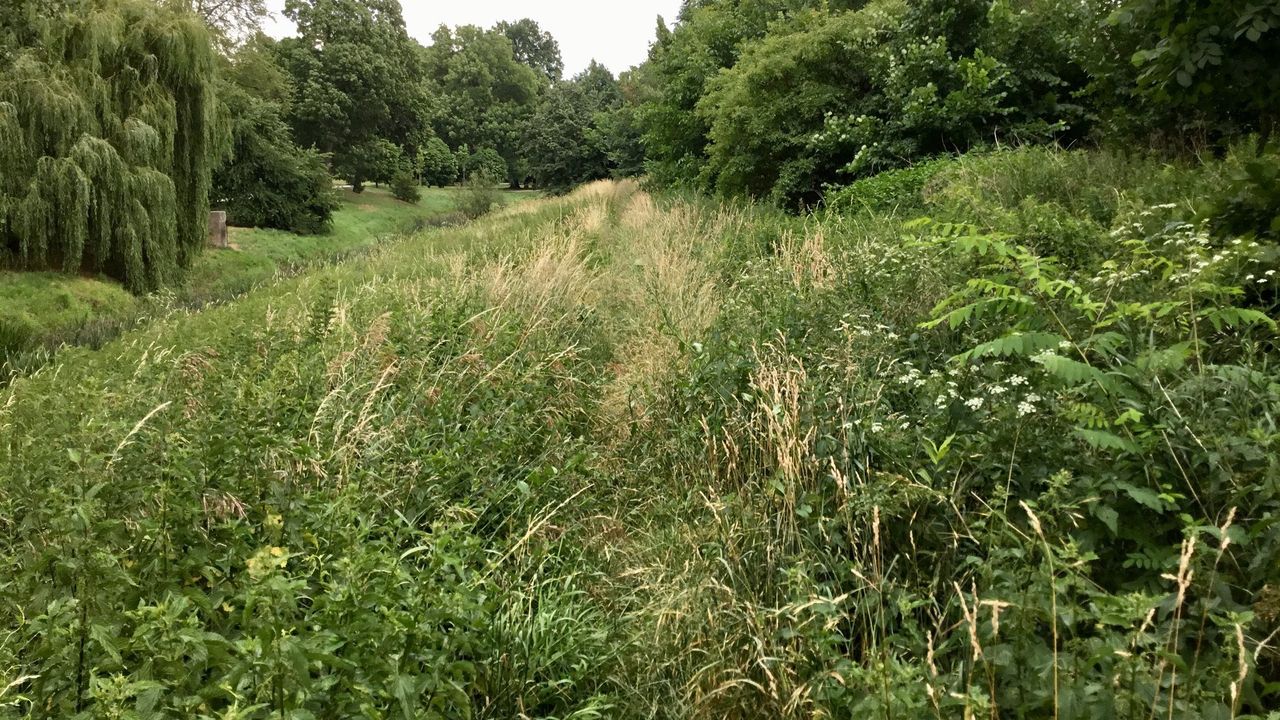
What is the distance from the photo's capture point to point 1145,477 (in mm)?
2164

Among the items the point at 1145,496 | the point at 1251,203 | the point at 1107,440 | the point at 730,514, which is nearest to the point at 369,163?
the point at 730,514

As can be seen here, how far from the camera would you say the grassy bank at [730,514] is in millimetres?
1798

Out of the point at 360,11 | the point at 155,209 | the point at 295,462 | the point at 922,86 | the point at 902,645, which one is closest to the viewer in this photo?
the point at 902,645

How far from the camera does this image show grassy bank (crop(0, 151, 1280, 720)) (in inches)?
70.8

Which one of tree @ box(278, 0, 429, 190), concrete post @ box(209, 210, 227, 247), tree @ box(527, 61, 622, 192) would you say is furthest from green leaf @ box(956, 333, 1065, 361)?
tree @ box(527, 61, 622, 192)

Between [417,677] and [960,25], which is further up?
[960,25]

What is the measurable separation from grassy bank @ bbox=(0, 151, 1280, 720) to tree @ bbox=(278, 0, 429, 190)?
31452mm

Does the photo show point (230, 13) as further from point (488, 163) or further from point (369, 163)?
point (488, 163)

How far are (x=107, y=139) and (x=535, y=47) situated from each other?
3146 inches

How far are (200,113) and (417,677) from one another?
628 inches

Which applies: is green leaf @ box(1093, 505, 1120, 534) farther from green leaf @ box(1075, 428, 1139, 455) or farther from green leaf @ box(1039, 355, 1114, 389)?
green leaf @ box(1039, 355, 1114, 389)

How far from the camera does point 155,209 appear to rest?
41.9 ft

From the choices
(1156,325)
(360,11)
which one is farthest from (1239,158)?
(360,11)

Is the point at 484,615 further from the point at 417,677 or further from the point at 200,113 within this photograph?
the point at 200,113
